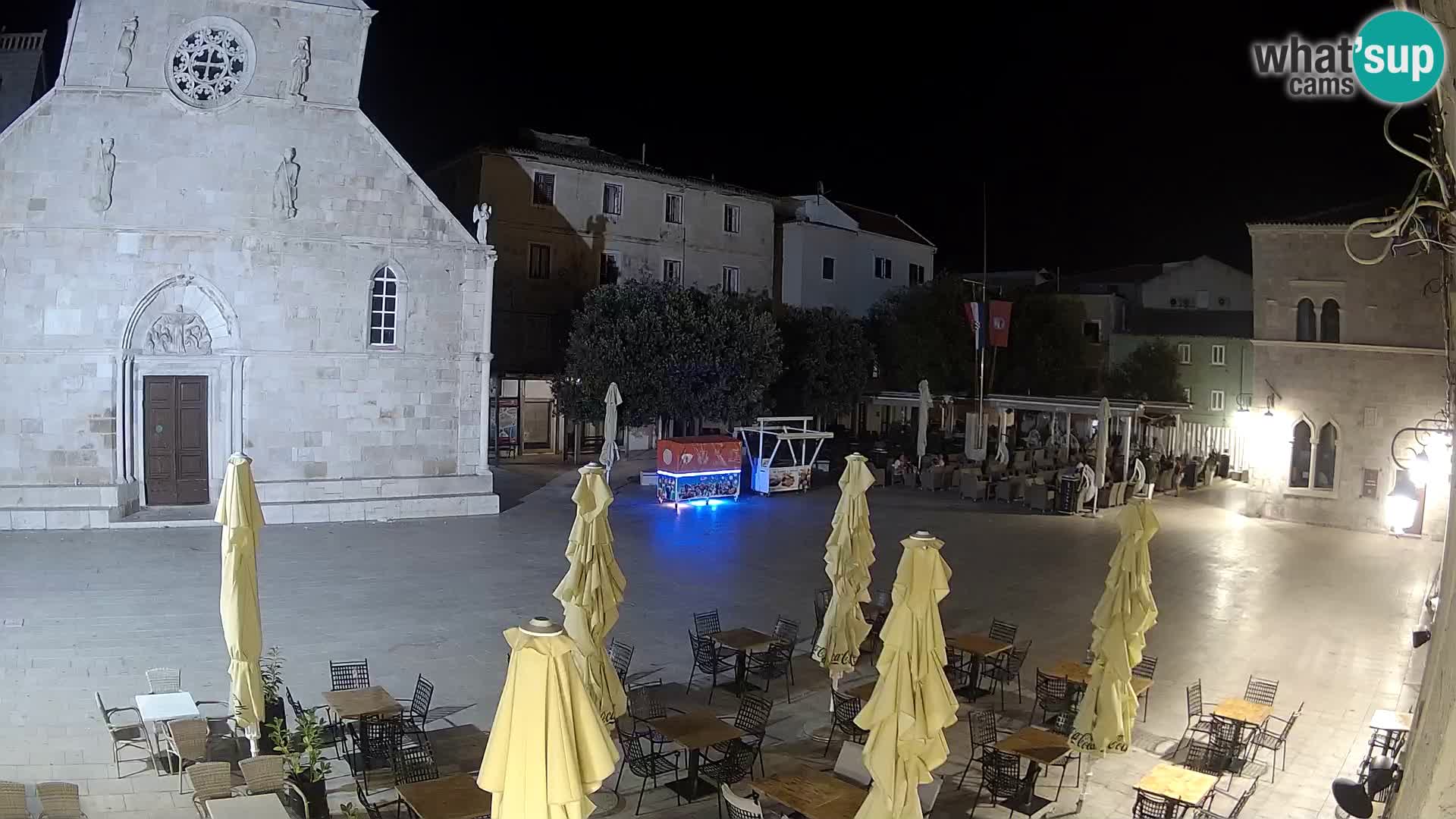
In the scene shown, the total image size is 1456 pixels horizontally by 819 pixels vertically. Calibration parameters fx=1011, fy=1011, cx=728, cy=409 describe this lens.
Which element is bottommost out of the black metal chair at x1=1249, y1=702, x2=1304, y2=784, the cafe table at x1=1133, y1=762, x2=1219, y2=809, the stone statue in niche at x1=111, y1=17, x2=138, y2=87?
the black metal chair at x1=1249, y1=702, x2=1304, y2=784

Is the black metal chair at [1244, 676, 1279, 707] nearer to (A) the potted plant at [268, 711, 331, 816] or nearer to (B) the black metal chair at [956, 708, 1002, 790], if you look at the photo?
(B) the black metal chair at [956, 708, 1002, 790]

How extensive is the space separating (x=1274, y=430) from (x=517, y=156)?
26.6m

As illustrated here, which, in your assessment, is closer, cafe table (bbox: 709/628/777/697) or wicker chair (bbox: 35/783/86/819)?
wicker chair (bbox: 35/783/86/819)

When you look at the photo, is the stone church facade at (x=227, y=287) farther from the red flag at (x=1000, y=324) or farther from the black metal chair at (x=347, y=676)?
the red flag at (x=1000, y=324)

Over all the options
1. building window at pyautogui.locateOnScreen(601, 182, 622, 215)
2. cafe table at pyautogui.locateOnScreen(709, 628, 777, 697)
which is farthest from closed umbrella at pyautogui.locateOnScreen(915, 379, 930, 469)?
cafe table at pyautogui.locateOnScreen(709, 628, 777, 697)

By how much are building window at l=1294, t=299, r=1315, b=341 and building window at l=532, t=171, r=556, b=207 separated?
25.3 metres

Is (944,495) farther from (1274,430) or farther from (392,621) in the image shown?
(392,621)

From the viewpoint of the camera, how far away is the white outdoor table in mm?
8211

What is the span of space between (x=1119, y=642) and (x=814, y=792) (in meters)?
3.86

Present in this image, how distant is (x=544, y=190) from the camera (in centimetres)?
3822

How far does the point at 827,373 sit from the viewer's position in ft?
123

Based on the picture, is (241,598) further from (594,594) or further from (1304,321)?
(1304,321)

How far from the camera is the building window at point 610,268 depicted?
3959cm

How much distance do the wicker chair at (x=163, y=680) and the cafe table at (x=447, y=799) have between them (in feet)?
13.1
